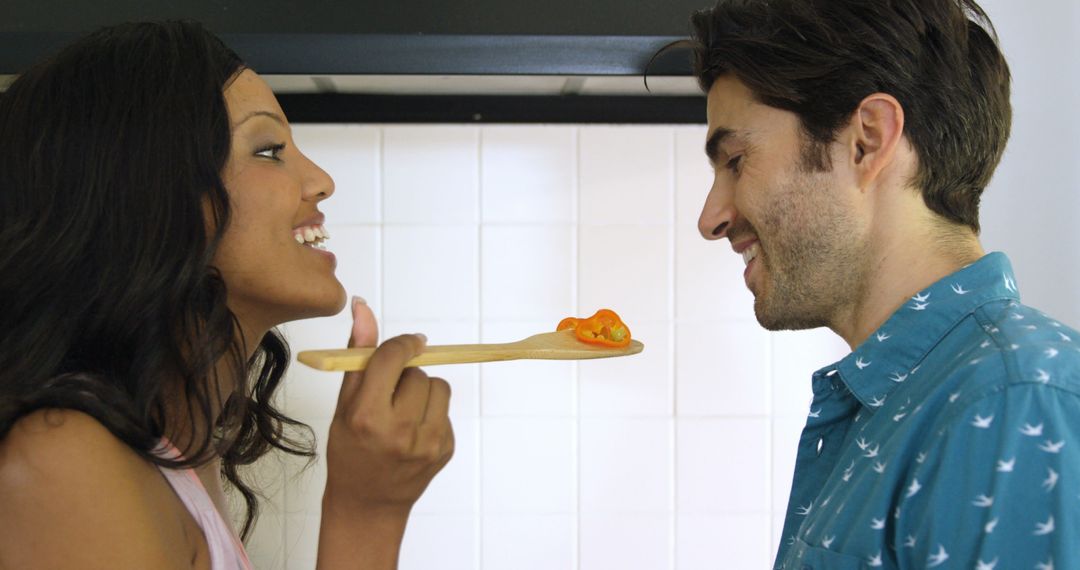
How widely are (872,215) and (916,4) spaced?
0.21 metres

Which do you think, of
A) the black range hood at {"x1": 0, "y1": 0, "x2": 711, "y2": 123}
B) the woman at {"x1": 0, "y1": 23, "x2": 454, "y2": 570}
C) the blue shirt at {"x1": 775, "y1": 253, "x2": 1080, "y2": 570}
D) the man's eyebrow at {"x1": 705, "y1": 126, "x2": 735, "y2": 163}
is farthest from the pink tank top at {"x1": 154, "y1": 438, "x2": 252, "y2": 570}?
the man's eyebrow at {"x1": 705, "y1": 126, "x2": 735, "y2": 163}

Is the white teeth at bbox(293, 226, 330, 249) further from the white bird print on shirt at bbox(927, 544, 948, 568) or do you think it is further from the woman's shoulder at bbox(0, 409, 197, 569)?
the white bird print on shirt at bbox(927, 544, 948, 568)

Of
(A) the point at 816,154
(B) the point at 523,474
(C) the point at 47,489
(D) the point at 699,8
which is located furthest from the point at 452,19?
(B) the point at 523,474

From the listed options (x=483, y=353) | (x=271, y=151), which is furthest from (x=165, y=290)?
(x=483, y=353)

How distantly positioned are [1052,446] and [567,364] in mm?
937

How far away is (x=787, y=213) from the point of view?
0.98 meters

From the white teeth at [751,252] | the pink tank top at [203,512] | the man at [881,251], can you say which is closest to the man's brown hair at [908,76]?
the man at [881,251]

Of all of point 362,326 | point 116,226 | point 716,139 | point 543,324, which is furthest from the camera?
point 543,324

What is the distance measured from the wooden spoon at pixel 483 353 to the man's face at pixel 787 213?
0.17 meters

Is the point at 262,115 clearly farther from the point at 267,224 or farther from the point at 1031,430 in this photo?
the point at 1031,430

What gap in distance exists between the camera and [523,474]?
1562 mm

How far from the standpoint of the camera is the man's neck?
3.01 feet

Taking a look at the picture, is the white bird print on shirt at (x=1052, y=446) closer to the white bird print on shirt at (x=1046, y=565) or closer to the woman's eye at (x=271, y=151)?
the white bird print on shirt at (x=1046, y=565)

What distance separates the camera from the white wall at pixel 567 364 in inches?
61.1
